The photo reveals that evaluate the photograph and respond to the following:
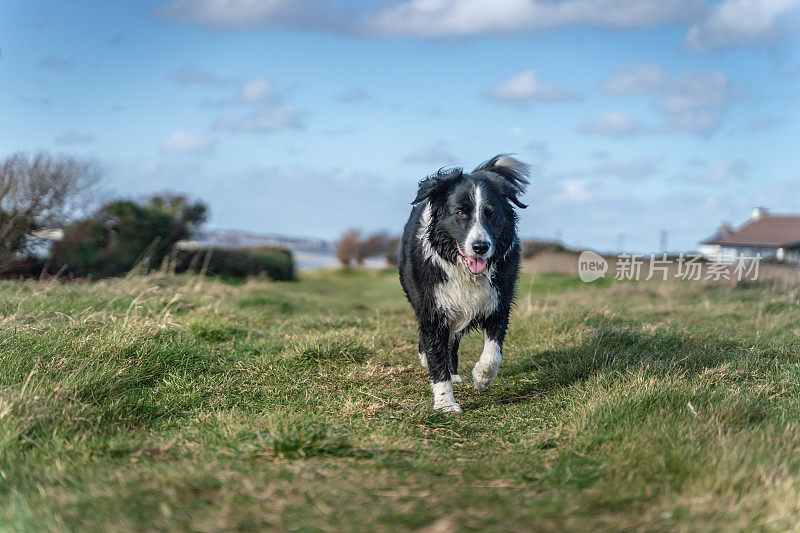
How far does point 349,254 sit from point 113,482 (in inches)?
1181

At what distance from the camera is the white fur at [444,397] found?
5.15m

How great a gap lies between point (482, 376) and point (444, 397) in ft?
1.54

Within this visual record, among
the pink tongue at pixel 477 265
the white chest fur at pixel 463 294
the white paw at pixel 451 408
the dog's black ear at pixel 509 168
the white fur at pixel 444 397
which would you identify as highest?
the dog's black ear at pixel 509 168

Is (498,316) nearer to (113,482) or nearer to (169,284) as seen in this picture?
(113,482)

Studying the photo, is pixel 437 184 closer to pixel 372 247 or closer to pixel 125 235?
pixel 125 235

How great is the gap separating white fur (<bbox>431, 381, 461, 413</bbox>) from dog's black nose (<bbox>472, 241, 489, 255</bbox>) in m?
1.13

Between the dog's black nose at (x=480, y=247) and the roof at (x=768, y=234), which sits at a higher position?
the roof at (x=768, y=234)

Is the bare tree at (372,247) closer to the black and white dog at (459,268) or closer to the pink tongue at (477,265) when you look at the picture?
the black and white dog at (459,268)

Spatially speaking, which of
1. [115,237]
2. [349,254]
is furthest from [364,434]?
[349,254]

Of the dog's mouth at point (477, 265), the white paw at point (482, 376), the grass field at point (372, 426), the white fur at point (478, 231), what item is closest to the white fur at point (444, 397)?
the grass field at point (372, 426)

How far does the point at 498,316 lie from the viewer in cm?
550

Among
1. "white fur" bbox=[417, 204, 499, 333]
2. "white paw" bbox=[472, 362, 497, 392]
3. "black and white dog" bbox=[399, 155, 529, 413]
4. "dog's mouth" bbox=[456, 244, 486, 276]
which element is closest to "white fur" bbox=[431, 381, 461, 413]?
"black and white dog" bbox=[399, 155, 529, 413]

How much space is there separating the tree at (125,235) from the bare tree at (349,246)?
48.0 feet

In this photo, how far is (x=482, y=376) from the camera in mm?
5520
